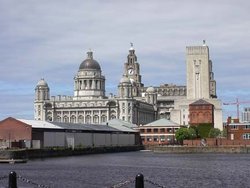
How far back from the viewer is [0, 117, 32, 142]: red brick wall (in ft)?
382

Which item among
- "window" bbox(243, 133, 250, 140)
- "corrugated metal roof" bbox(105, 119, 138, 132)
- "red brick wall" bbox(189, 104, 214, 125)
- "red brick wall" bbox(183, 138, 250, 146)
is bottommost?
"red brick wall" bbox(183, 138, 250, 146)

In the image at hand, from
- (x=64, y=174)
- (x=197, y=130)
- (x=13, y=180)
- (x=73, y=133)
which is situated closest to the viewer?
(x=13, y=180)

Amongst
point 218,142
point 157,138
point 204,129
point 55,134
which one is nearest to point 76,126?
point 55,134

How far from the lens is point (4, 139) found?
12012cm

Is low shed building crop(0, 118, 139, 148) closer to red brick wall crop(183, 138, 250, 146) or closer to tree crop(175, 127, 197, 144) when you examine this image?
tree crop(175, 127, 197, 144)

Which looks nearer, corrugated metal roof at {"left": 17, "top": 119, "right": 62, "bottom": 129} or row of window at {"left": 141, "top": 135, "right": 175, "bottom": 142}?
corrugated metal roof at {"left": 17, "top": 119, "right": 62, "bottom": 129}

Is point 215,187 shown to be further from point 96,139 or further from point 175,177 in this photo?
point 96,139

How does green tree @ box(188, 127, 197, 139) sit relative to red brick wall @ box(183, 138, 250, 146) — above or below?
above

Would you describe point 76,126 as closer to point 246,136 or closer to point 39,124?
point 39,124

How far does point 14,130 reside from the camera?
391 feet

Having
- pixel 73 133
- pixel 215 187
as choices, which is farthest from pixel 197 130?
pixel 215 187

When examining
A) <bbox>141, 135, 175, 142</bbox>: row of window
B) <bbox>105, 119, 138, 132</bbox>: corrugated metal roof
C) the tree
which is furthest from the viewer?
<bbox>141, 135, 175, 142</bbox>: row of window

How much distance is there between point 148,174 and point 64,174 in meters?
7.92

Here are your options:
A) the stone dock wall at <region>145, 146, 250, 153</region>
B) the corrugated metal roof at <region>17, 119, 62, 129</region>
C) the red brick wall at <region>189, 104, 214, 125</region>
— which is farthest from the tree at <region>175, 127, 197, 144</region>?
the corrugated metal roof at <region>17, 119, 62, 129</region>
